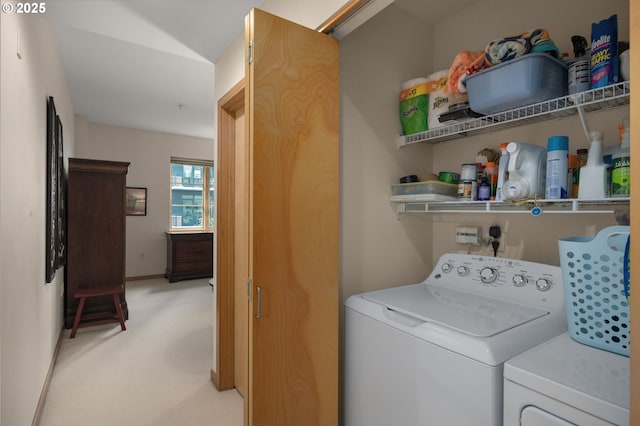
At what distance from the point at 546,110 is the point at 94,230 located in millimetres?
4107

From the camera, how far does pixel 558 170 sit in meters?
1.27

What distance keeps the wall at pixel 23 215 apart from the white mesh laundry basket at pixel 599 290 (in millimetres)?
2083

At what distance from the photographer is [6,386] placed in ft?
4.52

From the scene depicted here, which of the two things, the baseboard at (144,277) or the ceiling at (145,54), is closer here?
the ceiling at (145,54)

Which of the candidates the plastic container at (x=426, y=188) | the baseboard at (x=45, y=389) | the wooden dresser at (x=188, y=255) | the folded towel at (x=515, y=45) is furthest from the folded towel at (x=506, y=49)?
the wooden dresser at (x=188, y=255)

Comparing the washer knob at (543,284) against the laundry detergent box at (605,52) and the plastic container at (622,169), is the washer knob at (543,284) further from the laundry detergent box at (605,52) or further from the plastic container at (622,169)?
the laundry detergent box at (605,52)

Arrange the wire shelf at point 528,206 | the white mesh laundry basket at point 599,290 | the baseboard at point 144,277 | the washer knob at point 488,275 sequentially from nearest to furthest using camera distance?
the white mesh laundry basket at point 599,290 → the wire shelf at point 528,206 → the washer knob at point 488,275 → the baseboard at point 144,277

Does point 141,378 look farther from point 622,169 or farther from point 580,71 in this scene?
point 580,71

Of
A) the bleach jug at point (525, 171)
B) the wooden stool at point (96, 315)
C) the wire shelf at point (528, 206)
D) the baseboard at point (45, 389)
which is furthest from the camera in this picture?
the wooden stool at point (96, 315)

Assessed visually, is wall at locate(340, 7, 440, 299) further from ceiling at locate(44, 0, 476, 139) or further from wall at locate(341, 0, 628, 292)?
ceiling at locate(44, 0, 476, 139)

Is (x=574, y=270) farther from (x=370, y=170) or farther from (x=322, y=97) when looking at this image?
(x=322, y=97)

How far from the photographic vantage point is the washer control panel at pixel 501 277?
54.4 inches

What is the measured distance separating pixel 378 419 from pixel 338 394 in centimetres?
30

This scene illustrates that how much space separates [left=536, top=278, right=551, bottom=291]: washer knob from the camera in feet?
4.52
